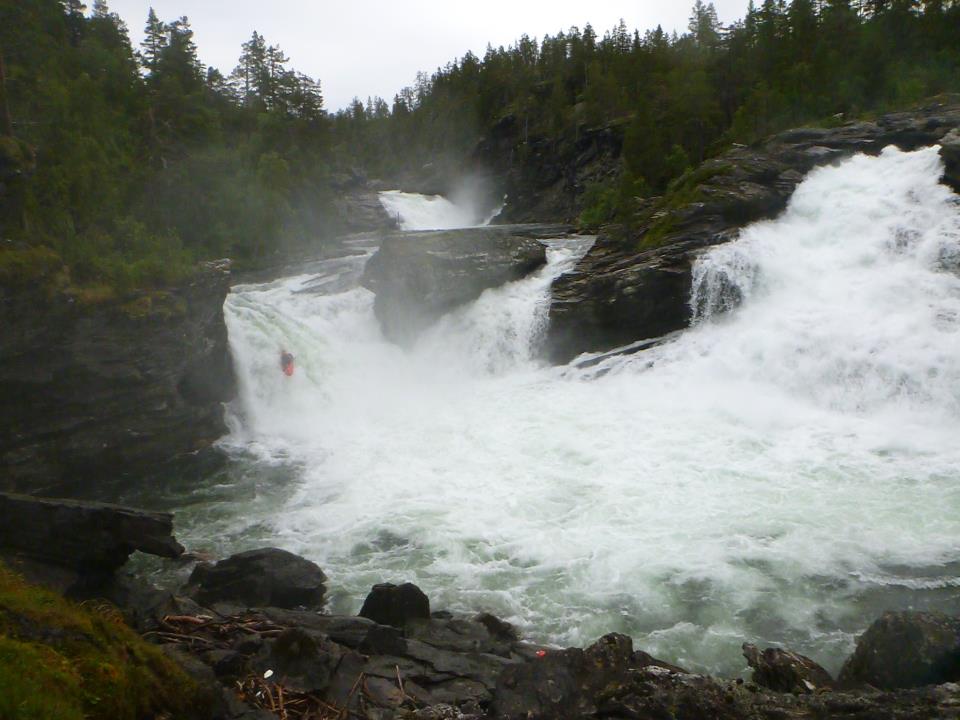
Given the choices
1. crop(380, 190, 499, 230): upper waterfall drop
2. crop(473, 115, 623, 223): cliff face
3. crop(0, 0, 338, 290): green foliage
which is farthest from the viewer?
crop(380, 190, 499, 230): upper waterfall drop

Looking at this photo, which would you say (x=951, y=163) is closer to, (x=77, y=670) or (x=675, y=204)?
(x=675, y=204)

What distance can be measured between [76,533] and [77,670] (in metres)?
6.90

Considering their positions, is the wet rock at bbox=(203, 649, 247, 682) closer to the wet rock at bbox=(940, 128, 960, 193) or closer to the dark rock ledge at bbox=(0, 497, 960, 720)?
the dark rock ledge at bbox=(0, 497, 960, 720)

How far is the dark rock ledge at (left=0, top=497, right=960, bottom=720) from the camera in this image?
5891 mm

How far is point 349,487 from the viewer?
15.6 metres

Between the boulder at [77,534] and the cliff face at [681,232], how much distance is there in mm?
14596

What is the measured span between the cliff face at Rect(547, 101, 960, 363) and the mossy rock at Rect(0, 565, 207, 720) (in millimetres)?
18223

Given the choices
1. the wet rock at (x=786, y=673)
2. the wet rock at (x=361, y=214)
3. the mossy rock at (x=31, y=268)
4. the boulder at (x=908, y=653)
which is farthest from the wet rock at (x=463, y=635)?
the wet rock at (x=361, y=214)

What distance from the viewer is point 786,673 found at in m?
7.04

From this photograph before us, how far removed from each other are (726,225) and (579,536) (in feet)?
48.3

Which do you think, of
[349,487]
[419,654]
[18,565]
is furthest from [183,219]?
[419,654]

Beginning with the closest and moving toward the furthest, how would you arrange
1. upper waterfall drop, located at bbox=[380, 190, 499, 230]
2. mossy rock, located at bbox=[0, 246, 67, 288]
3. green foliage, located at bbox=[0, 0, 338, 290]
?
mossy rock, located at bbox=[0, 246, 67, 288], green foliage, located at bbox=[0, 0, 338, 290], upper waterfall drop, located at bbox=[380, 190, 499, 230]

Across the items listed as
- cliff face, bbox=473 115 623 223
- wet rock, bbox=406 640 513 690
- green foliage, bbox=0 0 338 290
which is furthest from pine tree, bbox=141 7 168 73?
wet rock, bbox=406 640 513 690

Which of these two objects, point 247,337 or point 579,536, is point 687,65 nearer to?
point 247,337
